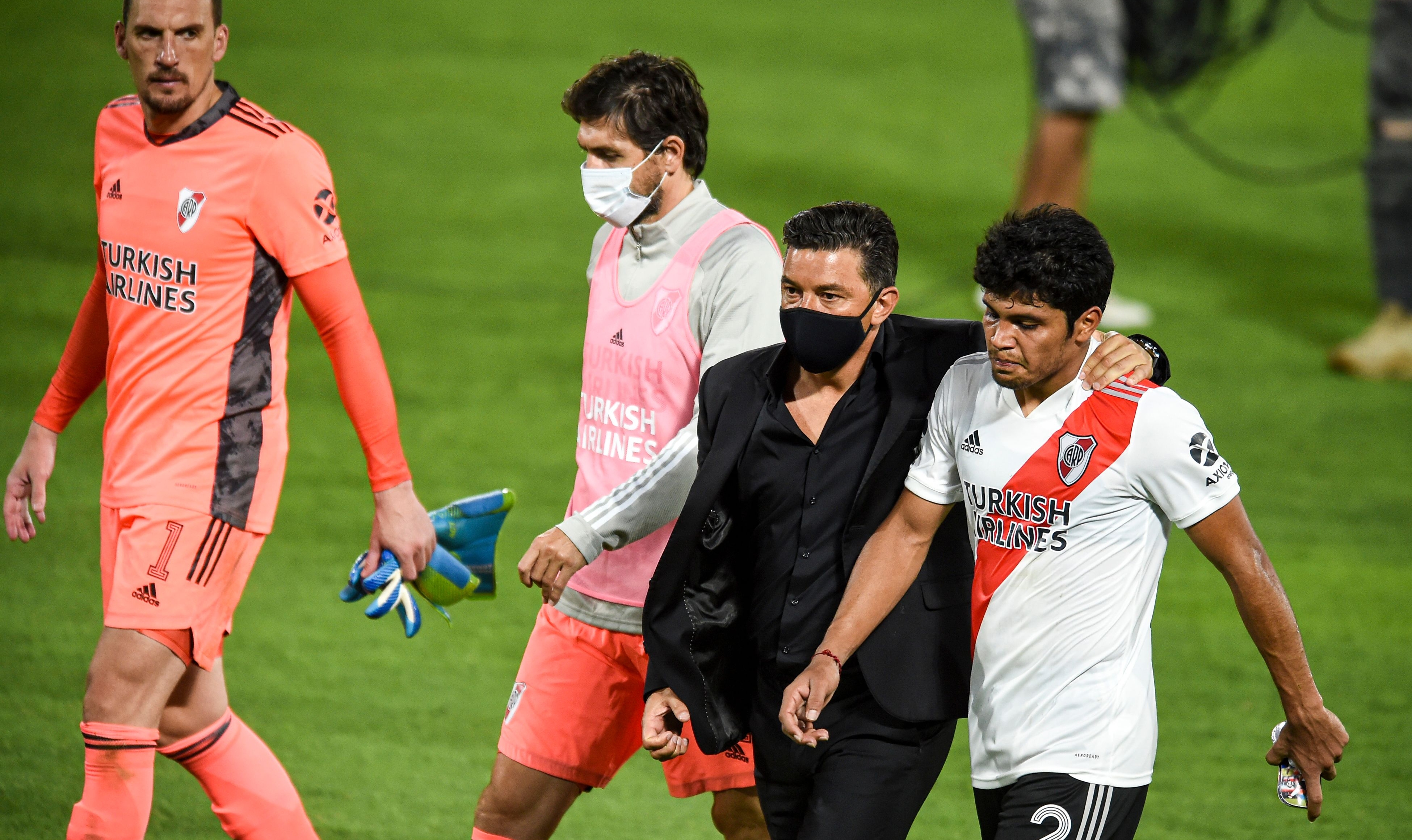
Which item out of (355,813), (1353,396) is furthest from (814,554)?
(1353,396)

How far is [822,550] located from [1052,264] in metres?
0.72

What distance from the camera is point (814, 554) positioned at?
3160 mm

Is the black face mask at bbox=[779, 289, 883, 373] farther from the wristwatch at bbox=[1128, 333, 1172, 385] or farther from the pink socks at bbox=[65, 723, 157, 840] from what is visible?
the pink socks at bbox=[65, 723, 157, 840]

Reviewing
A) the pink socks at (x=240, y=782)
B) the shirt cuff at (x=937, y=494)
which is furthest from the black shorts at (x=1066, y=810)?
the pink socks at (x=240, y=782)

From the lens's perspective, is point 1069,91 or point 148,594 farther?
point 1069,91

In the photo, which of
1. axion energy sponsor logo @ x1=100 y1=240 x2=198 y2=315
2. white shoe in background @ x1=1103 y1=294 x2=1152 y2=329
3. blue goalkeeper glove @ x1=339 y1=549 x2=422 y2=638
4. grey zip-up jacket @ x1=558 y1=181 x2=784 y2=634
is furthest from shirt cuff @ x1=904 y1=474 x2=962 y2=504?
white shoe in background @ x1=1103 y1=294 x2=1152 y2=329

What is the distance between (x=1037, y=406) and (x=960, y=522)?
36 centimetres

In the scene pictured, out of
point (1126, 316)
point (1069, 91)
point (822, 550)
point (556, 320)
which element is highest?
point (1069, 91)

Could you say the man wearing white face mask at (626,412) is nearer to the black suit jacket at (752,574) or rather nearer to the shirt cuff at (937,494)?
the black suit jacket at (752,574)

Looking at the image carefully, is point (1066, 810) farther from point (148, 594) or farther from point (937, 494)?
point (148, 594)

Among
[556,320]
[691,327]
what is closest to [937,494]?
[691,327]

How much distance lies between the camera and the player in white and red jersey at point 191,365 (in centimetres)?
338

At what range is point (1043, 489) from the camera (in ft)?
9.64

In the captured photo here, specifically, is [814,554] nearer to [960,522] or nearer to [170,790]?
[960,522]
